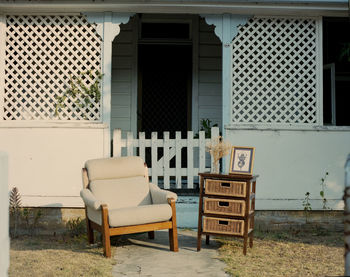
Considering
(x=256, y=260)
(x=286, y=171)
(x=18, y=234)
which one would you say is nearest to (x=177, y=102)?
(x=286, y=171)

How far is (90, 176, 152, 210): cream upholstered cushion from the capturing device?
5906 millimetres

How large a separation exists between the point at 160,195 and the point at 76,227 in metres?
1.61

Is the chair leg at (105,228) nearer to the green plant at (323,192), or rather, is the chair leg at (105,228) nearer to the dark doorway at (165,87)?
the green plant at (323,192)

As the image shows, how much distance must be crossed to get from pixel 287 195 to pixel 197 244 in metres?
2.03

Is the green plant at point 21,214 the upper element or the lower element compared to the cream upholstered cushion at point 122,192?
lower

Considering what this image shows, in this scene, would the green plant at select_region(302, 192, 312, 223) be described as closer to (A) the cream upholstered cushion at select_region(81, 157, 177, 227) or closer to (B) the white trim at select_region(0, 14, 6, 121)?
(A) the cream upholstered cushion at select_region(81, 157, 177, 227)

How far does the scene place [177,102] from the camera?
31.3ft

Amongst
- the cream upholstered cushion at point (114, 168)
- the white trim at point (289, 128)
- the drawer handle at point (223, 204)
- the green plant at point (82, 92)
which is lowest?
the drawer handle at point (223, 204)

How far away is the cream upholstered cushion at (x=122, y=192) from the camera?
591 centimetres

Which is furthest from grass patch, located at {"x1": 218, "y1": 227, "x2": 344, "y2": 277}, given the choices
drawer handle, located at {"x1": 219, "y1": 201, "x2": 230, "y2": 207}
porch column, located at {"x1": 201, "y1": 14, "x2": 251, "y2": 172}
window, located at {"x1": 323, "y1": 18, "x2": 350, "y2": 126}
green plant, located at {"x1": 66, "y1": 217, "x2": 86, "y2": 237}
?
window, located at {"x1": 323, "y1": 18, "x2": 350, "y2": 126}

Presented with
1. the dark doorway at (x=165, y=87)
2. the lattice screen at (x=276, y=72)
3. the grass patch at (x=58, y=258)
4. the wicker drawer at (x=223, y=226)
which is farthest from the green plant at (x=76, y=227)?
→ the dark doorway at (x=165, y=87)

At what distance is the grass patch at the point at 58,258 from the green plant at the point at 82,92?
78.1 inches

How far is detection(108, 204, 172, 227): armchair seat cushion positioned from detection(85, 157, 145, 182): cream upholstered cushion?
790 mm

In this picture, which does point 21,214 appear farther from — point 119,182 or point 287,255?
point 287,255
